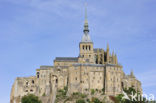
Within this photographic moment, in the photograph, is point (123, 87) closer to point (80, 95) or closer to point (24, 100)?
point (80, 95)

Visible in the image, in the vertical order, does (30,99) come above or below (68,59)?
below

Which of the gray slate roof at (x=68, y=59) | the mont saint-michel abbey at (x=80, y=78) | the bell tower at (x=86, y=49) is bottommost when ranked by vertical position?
the mont saint-michel abbey at (x=80, y=78)

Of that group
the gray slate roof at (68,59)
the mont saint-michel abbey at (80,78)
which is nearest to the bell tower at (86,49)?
the mont saint-michel abbey at (80,78)

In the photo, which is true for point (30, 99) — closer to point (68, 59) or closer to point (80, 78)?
point (80, 78)

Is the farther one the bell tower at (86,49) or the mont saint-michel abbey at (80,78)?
the bell tower at (86,49)

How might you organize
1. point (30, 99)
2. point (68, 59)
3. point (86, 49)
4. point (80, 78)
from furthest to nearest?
1. point (86, 49)
2. point (68, 59)
3. point (80, 78)
4. point (30, 99)

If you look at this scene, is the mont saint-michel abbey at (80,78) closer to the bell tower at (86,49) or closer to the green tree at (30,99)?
the bell tower at (86,49)

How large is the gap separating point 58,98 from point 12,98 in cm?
2637

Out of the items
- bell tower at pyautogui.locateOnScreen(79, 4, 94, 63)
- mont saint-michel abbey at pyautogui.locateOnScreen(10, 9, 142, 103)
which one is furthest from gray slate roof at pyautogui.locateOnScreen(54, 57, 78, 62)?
bell tower at pyautogui.locateOnScreen(79, 4, 94, 63)

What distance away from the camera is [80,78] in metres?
132

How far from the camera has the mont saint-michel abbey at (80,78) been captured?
132m

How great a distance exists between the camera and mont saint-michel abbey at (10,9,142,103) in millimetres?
131625

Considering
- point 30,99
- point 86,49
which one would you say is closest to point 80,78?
point 86,49

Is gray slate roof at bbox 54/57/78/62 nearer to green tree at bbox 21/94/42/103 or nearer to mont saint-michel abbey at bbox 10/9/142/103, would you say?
mont saint-michel abbey at bbox 10/9/142/103
